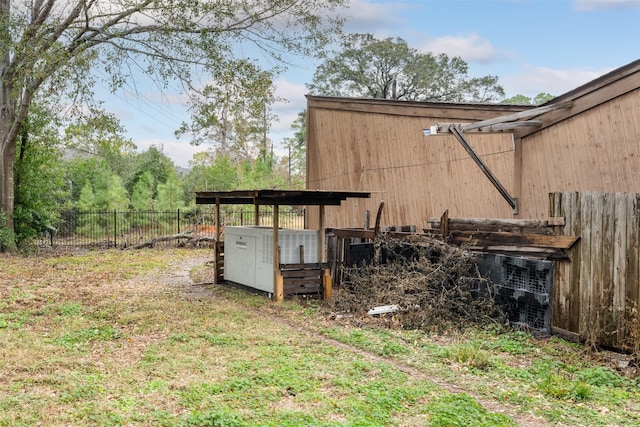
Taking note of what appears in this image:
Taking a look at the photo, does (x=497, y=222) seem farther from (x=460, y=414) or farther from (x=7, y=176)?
(x=7, y=176)

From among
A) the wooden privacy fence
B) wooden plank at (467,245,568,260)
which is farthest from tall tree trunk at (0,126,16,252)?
the wooden privacy fence

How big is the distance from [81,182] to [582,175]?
29086mm

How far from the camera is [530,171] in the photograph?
10352 millimetres

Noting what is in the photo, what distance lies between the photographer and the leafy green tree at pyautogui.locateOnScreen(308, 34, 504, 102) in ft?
129

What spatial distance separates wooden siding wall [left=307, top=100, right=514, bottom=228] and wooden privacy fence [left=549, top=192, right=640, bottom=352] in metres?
4.37

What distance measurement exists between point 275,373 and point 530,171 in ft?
22.4

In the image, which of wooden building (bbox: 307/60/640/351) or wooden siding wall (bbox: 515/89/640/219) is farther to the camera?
wooden siding wall (bbox: 515/89/640/219)

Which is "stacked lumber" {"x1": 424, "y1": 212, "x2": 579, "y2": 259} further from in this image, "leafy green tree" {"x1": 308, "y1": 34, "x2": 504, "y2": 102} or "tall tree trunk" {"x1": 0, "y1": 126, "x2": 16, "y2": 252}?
"leafy green tree" {"x1": 308, "y1": 34, "x2": 504, "y2": 102}

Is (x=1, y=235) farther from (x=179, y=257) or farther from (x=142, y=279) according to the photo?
(x=142, y=279)

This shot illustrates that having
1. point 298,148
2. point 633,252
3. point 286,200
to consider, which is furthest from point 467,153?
point 298,148

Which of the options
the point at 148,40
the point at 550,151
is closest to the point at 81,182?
the point at 148,40

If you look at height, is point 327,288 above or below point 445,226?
below

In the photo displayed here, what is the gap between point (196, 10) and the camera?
49.4 ft

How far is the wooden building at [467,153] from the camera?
Result: 862 cm
